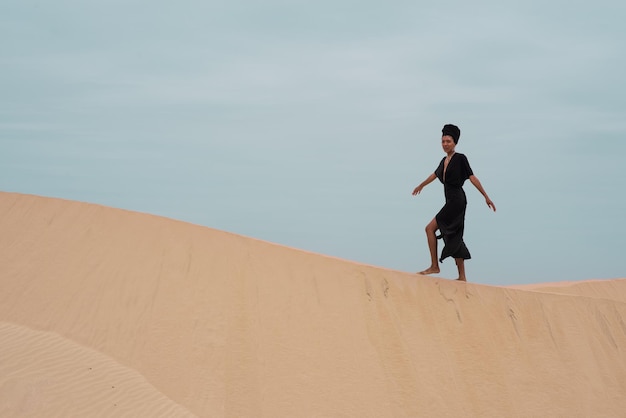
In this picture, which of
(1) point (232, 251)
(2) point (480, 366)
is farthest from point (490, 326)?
(1) point (232, 251)

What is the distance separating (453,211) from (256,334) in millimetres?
3006

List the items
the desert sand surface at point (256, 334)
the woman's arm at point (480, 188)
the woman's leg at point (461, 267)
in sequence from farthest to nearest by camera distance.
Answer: the woman's leg at point (461, 267) → the woman's arm at point (480, 188) → the desert sand surface at point (256, 334)

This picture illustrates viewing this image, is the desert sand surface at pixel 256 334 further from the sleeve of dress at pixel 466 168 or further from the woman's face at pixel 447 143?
the woman's face at pixel 447 143

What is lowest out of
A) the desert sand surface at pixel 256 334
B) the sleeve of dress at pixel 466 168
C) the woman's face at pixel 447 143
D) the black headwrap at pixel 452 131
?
the desert sand surface at pixel 256 334

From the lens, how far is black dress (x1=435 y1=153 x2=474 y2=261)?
10656 mm

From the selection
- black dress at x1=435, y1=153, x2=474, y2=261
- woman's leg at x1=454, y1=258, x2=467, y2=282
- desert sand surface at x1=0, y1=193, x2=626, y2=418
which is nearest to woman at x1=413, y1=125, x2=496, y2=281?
black dress at x1=435, y1=153, x2=474, y2=261

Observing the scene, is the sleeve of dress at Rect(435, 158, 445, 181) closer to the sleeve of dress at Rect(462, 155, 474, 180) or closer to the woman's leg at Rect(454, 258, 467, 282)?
the sleeve of dress at Rect(462, 155, 474, 180)

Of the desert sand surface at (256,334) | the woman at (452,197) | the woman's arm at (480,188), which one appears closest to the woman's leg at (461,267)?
the desert sand surface at (256,334)

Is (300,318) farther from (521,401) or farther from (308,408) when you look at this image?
(521,401)

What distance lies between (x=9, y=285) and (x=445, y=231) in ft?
19.3

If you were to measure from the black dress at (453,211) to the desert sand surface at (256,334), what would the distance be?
93 cm

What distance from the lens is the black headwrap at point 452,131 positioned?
1071cm

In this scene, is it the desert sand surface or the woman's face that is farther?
the woman's face

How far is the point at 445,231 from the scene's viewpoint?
10.7m
